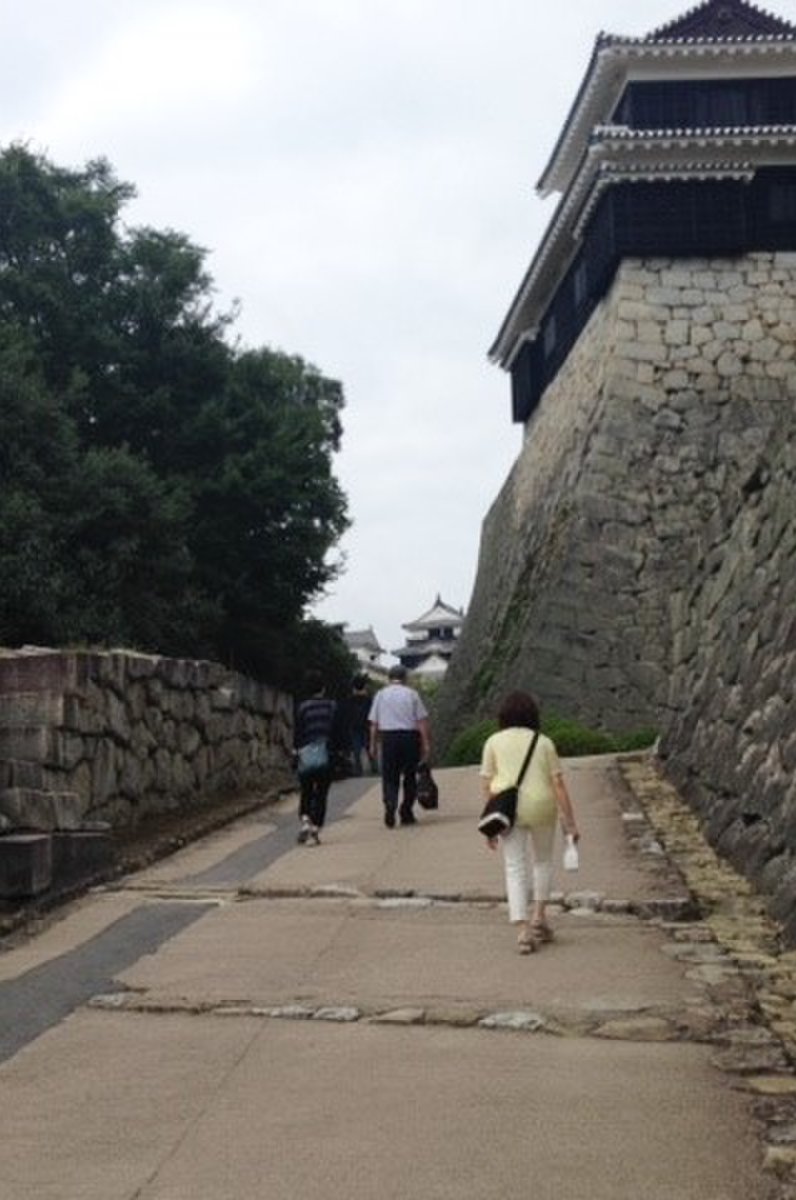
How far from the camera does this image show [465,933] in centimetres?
863

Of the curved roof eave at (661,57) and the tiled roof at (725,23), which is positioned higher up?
the tiled roof at (725,23)

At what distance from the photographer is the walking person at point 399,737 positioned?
Answer: 14102 mm

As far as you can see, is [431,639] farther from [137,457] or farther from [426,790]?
[426,790]

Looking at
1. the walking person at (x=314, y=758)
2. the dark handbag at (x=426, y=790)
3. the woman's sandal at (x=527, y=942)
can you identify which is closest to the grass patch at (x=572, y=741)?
the dark handbag at (x=426, y=790)

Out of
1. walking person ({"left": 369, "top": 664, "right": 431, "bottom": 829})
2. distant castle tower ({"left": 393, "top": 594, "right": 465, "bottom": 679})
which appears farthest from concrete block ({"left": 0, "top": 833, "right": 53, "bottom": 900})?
distant castle tower ({"left": 393, "top": 594, "right": 465, "bottom": 679})

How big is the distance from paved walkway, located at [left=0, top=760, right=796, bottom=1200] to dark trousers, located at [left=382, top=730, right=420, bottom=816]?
3566 mm

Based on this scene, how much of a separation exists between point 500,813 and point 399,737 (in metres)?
5.82

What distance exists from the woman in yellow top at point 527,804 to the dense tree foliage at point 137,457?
16.2 m

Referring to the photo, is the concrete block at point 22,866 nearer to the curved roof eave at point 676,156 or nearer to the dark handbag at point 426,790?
the dark handbag at point 426,790

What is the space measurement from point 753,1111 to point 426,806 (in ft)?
32.2

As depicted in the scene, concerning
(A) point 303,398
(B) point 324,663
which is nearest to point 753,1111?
(B) point 324,663

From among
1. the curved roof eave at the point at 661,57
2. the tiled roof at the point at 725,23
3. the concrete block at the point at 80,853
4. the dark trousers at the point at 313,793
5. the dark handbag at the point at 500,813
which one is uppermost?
the tiled roof at the point at 725,23

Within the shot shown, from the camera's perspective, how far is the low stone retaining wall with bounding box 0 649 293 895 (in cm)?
1041

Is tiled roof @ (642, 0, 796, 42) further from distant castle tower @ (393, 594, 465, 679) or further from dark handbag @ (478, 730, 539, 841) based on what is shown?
distant castle tower @ (393, 594, 465, 679)
